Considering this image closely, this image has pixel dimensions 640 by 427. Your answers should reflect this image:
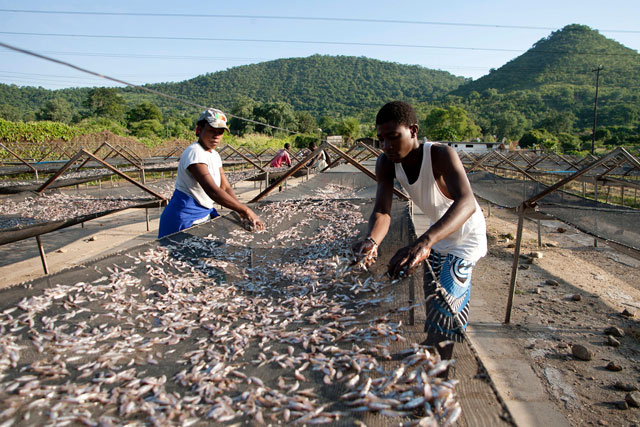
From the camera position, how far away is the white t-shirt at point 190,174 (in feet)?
10.3

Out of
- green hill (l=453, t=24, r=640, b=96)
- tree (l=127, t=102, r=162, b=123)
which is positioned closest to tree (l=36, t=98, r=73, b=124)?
tree (l=127, t=102, r=162, b=123)

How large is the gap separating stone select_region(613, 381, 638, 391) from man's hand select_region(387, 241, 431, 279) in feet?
8.10

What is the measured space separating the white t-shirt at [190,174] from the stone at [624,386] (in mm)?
3596

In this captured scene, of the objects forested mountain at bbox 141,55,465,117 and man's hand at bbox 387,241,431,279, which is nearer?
man's hand at bbox 387,241,431,279

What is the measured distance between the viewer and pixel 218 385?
1580mm

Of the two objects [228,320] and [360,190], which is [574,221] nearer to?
[228,320]

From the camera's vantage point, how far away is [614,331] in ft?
12.7

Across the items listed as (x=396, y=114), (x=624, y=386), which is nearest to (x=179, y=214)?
(x=396, y=114)

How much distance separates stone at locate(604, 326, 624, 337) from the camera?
3846 mm

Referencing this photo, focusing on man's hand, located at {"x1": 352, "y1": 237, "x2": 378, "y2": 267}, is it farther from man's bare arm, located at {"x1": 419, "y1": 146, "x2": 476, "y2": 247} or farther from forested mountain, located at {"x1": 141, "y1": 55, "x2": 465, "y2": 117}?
forested mountain, located at {"x1": 141, "y1": 55, "x2": 465, "y2": 117}

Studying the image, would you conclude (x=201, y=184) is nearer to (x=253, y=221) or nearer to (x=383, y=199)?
(x=253, y=221)

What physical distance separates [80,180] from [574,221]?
9013 millimetres

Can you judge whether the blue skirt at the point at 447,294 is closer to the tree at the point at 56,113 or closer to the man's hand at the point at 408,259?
the man's hand at the point at 408,259

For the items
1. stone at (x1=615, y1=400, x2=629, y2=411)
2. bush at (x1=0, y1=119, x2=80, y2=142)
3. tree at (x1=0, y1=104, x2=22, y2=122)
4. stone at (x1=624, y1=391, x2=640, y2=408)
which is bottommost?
stone at (x1=615, y1=400, x2=629, y2=411)
